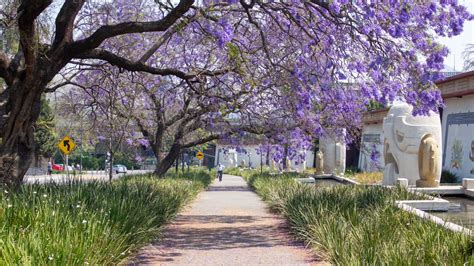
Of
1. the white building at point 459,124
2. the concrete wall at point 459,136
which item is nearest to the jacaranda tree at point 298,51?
the white building at point 459,124

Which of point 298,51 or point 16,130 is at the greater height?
point 298,51

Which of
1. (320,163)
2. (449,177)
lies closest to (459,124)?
(449,177)

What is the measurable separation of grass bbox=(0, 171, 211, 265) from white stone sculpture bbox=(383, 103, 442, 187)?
28.1ft

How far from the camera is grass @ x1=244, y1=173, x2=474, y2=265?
24.9 feet

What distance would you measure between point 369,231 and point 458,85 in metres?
20.0

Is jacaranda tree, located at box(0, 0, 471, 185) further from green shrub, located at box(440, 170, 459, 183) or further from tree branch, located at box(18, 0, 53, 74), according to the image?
green shrub, located at box(440, 170, 459, 183)

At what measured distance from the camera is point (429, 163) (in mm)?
18672

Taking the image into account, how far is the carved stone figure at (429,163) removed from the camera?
736 inches

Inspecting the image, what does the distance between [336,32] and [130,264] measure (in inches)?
247

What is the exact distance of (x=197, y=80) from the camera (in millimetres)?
15180

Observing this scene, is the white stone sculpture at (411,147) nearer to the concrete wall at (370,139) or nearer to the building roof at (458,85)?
the building roof at (458,85)

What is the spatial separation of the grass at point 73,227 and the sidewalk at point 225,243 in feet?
1.47

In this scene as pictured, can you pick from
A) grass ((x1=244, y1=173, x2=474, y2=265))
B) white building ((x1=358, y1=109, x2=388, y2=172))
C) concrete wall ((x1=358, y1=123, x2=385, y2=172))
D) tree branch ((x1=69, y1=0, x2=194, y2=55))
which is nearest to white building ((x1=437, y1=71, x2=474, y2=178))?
white building ((x1=358, y1=109, x2=388, y2=172))

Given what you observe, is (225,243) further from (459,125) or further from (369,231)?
(459,125)
